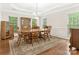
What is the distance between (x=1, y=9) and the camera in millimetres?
1996

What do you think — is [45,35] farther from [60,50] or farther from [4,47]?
[4,47]

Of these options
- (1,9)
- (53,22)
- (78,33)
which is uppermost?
(1,9)

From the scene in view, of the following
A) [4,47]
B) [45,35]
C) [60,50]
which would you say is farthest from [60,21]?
[4,47]

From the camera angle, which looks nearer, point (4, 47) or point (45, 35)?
point (4, 47)

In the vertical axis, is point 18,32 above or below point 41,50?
above

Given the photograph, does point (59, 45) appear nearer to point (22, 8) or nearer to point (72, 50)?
point (72, 50)

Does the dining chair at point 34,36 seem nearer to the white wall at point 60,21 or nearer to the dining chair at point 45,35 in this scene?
the dining chair at point 45,35

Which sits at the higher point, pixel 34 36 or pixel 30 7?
pixel 30 7

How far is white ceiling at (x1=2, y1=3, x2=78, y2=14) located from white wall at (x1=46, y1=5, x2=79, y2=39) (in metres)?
0.12

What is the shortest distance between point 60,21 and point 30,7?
1.99ft

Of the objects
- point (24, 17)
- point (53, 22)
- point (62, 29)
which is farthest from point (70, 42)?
point (24, 17)

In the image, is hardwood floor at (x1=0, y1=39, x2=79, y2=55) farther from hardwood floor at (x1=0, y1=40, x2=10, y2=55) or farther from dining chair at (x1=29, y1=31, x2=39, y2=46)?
dining chair at (x1=29, y1=31, x2=39, y2=46)

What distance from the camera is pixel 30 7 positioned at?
2041 mm

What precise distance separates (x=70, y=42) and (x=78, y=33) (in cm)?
23
